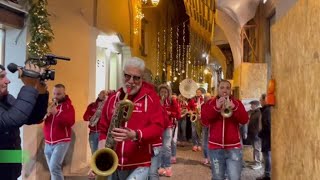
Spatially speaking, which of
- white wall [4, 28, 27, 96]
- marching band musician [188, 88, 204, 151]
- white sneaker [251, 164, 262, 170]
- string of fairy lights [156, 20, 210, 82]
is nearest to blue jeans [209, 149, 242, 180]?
white wall [4, 28, 27, 96]

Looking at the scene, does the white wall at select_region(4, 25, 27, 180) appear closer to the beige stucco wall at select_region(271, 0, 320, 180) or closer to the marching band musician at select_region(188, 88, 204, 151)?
the beige stucco wall at select_region(271, 0, 320, 180)

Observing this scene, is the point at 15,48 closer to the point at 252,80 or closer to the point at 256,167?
the point at 256,167

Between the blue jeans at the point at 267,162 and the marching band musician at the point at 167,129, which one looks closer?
the blue jeans at the point at 267,162

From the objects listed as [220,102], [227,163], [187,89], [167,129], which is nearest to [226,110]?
[220,102]

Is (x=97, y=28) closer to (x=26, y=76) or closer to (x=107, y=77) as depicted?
(x=107, y=77)

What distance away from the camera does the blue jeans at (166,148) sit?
30.0 ft

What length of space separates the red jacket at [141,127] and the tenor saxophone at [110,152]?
0.16 meters

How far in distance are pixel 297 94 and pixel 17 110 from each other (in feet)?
7.79

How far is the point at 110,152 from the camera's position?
3.66 m

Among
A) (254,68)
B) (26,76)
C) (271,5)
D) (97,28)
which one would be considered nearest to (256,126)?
(254,68)

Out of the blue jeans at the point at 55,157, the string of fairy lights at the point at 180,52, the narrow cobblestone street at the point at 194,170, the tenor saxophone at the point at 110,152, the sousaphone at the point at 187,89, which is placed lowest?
the narrow cobblestone street at the point at 194,170

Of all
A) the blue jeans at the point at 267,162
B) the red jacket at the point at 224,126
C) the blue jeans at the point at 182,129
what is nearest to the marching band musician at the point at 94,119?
the red jacket at the point at 224,126

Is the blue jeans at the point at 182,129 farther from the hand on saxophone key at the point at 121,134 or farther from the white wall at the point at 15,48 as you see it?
the hand on saxophone key at the point at 121,134

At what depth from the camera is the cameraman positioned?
3.38m
